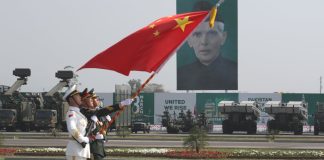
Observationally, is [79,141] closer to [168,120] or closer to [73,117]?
[73,117]

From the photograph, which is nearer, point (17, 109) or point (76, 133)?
point (76, 133)

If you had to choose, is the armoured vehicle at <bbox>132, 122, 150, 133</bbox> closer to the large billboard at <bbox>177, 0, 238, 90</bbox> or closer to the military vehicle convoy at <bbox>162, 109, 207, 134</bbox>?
the military vehicle convoy at <bbox>162, 109, 207, 134</bbox>

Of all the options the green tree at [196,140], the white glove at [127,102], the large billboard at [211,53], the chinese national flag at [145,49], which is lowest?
the green tree at [196,140]

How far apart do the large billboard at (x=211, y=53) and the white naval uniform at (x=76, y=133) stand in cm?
4997

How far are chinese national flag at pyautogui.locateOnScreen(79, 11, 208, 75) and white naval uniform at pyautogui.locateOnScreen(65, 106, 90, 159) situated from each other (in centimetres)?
82

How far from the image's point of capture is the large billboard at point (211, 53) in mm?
62625

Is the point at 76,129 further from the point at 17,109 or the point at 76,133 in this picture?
the point at 17,109

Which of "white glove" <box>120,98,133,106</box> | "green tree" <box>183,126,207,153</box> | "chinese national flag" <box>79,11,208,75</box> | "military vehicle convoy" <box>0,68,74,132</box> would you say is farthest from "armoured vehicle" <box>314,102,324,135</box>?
"white glove" <box>120,98,133,106</box>

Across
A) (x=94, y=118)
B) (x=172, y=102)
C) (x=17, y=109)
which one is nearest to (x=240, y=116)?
(x=172, y=102)

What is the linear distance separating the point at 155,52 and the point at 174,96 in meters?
50.8

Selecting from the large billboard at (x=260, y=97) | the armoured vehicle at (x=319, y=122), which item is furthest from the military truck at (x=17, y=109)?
the armoured vehicle at (x=319, y=122)

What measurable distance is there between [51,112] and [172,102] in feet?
48.6

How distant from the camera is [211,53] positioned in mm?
62781

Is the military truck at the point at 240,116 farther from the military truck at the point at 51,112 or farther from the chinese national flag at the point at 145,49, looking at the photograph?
the chinese national flag at the point at 145,49
